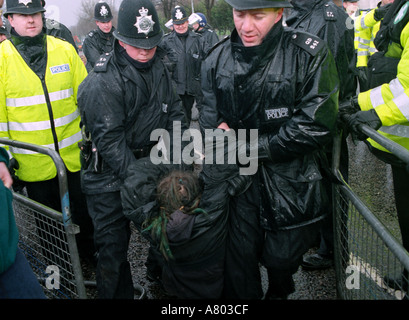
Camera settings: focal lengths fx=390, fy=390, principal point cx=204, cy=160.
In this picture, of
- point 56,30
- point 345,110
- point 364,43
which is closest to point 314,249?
point 345,110

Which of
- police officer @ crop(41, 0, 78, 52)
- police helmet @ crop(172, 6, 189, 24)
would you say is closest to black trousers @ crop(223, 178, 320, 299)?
police officer @ crop(41, 0, 78, 52)

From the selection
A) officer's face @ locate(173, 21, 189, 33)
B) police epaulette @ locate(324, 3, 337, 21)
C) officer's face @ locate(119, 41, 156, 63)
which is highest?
police epaulette @ locate(324, 3, 337, 21)

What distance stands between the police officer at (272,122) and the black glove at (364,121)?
0.20 meters

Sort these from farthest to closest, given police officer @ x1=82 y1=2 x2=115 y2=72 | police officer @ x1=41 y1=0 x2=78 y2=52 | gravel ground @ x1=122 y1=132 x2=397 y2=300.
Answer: police officer @ x1=82 y1=2 x2=115 y2=72 < police officer @ x1=41 y1=0 x2=78 y2=52 < gravel ground @ x1=122 y1=132 x2=397 y2=300

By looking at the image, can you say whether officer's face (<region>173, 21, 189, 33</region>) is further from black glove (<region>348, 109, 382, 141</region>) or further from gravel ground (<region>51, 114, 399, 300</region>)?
black glove (<region>348, 109, 382, 141</region>)

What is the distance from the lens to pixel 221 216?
219cm

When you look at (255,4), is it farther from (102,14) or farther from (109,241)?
(102,14)

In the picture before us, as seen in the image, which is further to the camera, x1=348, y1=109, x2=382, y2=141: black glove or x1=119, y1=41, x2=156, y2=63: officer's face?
x1=119, y1=41, x2=156, y2=63: officer's face

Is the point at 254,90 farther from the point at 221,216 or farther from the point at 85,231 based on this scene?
the point at 85,231

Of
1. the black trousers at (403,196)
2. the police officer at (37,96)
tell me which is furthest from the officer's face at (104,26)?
the black trousers at (403,196)

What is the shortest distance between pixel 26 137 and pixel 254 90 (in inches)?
78.6

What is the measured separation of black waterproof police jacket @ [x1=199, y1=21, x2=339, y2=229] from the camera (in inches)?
82.0

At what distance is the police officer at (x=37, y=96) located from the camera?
3.05 m

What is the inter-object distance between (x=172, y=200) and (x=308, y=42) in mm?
1128
